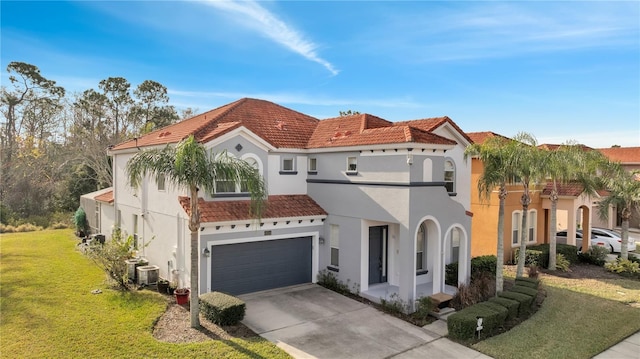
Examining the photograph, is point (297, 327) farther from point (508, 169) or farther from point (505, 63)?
point (505, 63)

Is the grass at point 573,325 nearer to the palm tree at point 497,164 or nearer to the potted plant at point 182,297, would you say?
the palm tree at point 497,164

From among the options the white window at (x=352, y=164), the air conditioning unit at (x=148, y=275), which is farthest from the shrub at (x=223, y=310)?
the white window at (x=352, y=164)

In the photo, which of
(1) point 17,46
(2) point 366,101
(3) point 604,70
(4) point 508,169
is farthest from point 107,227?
(3) point 604,70

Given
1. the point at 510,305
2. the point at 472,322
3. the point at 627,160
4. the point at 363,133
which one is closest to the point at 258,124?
the point at 363,133

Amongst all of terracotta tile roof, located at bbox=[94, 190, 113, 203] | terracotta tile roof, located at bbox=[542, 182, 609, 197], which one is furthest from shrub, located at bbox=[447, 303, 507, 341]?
terracotta tile roof, located at bbox=[94, 190, 113, 203]

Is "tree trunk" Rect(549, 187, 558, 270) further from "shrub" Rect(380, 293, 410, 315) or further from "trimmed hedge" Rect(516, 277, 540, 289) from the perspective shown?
"shrub" Rect(380, 293, 410, 315)

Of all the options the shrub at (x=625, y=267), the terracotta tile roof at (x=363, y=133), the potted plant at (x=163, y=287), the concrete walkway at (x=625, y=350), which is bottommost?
the concrete walkway at (x=625, y=350)

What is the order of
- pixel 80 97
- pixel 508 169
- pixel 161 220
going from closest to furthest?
pixel 508 169 → pixel 161 220 → pixel 80 97

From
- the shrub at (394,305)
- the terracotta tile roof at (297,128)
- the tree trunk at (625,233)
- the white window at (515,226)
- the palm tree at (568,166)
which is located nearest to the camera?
the shrub at (394,305)
